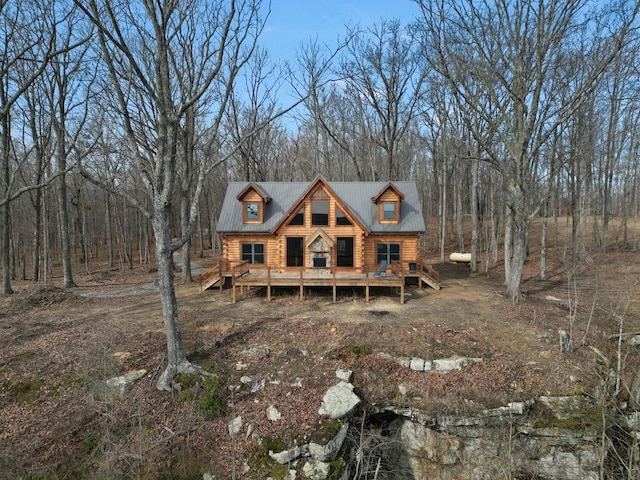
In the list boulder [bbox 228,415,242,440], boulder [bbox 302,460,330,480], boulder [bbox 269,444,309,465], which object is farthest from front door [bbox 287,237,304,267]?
boulder [bbox 302,460,330,480]

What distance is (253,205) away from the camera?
17469 mm

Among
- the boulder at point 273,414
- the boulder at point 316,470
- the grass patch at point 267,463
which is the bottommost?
the boulder at point 316,470

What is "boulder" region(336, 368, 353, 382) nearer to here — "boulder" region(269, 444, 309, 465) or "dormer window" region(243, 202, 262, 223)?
"boulder" region(269, 444, 309, 465)

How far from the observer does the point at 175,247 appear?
8.06 m

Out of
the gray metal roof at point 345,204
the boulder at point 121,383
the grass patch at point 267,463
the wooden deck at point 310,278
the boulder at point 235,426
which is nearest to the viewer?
the grass patch at point 267,463

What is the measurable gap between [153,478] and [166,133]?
717 cm

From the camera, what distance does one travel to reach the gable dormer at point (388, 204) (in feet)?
56.4

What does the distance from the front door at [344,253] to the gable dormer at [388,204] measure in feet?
7.26

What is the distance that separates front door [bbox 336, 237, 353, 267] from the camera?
56.0 ft

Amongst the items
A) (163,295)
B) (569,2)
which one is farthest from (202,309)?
(569,2)

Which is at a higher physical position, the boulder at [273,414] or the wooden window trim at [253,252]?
the wooden window trim at [253,252]

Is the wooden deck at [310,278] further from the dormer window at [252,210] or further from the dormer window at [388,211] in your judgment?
the dormer window at [388,211]

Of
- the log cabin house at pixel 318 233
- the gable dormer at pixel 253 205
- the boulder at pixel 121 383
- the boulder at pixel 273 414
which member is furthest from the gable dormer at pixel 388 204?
the boulder at pixel 121 383

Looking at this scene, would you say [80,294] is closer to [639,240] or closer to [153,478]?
[153,478]
